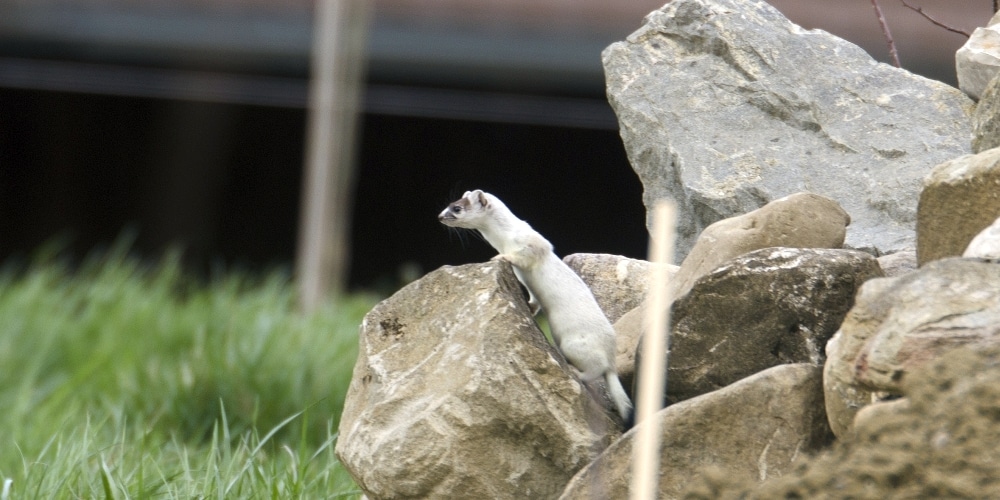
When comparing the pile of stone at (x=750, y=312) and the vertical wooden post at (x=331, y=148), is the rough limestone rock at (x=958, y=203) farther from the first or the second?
the vertical wooden post at (x=331, y=148)

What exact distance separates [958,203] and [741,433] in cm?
45

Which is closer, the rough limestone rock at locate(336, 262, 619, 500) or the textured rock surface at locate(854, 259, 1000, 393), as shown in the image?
the textured rock surface at locate(854, 259, 1000, 393)

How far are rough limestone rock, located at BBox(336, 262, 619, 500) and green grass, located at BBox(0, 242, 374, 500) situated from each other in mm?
475

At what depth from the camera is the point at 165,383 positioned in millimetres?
3789

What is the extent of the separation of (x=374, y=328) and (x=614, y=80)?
81cm

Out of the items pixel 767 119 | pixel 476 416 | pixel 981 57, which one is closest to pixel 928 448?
pixel 476 416

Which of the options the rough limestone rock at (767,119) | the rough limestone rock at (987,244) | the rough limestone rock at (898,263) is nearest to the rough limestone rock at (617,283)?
the rough limestone rock at (767,119)

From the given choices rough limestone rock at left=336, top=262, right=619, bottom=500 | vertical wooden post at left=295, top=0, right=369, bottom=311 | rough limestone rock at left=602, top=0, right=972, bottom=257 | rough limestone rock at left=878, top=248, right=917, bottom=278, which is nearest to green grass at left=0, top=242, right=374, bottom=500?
vertical wooden post at left=295, top=0, right=369, bottom=311

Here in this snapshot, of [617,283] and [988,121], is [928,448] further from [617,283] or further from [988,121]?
[617,283]

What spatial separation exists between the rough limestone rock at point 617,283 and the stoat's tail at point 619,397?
335 mm

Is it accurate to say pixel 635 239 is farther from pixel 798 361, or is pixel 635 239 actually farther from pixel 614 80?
pixel 798 361

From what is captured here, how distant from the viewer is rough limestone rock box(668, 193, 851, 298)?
6.57 feet

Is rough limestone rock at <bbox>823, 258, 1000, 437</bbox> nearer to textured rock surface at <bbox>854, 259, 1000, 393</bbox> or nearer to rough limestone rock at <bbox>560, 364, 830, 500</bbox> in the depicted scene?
textured rock surface at <bbox>854, 259, 1000, 393</bbox>

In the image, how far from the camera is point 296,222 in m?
7.71
